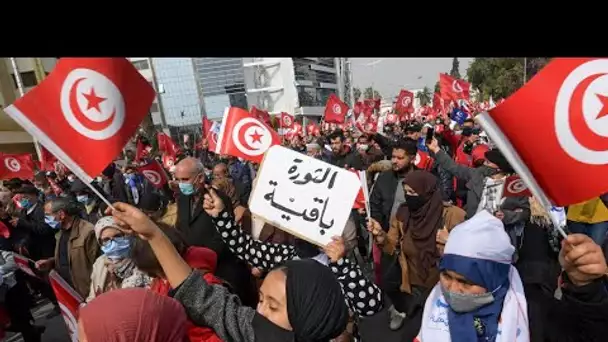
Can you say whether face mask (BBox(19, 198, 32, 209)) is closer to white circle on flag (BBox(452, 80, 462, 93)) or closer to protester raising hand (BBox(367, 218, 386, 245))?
protester raising hand (BBox(367, 218, 386, 245))

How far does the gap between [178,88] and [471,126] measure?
258 ft

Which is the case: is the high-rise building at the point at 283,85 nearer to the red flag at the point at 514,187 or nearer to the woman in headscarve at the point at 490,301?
the red flag at the point at 514,187

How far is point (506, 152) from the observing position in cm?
165

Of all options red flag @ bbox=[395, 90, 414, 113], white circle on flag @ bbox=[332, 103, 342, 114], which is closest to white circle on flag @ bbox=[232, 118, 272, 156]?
white circle on flag @ bbox=[332, 103, 342, 114]

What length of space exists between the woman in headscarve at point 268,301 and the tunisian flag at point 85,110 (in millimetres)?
482

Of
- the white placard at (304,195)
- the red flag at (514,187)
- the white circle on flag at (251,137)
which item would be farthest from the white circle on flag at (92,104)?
the red flag at (514,187)

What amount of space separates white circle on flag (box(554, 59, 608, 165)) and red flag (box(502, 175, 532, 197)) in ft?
5.46

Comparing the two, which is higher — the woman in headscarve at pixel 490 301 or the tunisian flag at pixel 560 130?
the tunisian flag at pixel 560 130

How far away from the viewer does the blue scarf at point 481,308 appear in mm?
1726

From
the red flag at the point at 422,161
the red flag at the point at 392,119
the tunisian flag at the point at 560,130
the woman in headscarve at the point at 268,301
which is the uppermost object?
the tunisian flag at the point at 560,130

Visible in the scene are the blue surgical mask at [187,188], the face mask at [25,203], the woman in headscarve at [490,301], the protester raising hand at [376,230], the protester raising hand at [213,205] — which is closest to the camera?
the woman in headscarve at [490,301]

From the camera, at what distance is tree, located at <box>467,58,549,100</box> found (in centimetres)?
3588
